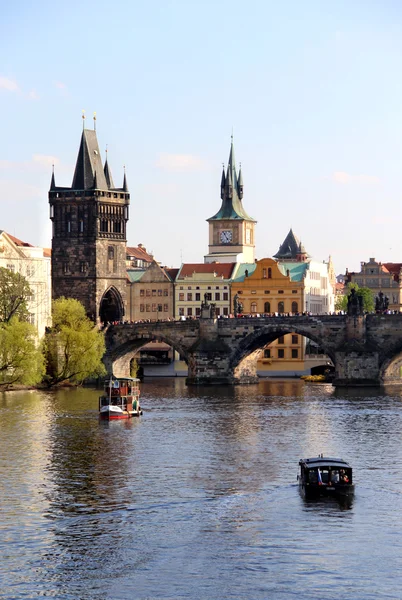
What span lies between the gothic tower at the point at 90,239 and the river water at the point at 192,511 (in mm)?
62557

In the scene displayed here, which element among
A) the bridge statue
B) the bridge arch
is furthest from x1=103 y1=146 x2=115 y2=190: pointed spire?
the bridge statue

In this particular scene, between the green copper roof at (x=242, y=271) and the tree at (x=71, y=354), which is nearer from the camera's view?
the tree at (x=71, y=354)

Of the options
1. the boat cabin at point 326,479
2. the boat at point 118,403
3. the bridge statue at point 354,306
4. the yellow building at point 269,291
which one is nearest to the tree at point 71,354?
the boat at point 118,403

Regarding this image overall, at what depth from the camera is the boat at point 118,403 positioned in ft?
356

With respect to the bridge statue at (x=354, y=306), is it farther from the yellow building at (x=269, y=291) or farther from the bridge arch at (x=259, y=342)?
the yellow building at (x=269, y=291)

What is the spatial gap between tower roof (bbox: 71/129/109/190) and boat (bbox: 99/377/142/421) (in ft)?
207

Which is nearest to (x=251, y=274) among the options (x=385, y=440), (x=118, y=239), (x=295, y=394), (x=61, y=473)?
(x=118, y=239)

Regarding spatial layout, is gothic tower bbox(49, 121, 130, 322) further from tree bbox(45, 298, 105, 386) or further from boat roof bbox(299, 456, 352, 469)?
boat roof bbox(299, 456, 352, 469)

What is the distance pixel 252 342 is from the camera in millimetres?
157500

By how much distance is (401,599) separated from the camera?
2095 inches

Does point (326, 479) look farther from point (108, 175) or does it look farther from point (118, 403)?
point (108, 175)

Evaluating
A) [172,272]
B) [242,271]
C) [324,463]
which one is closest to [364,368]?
[242,271]

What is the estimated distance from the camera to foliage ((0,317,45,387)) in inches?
4963

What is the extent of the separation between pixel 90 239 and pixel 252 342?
27961 mm
